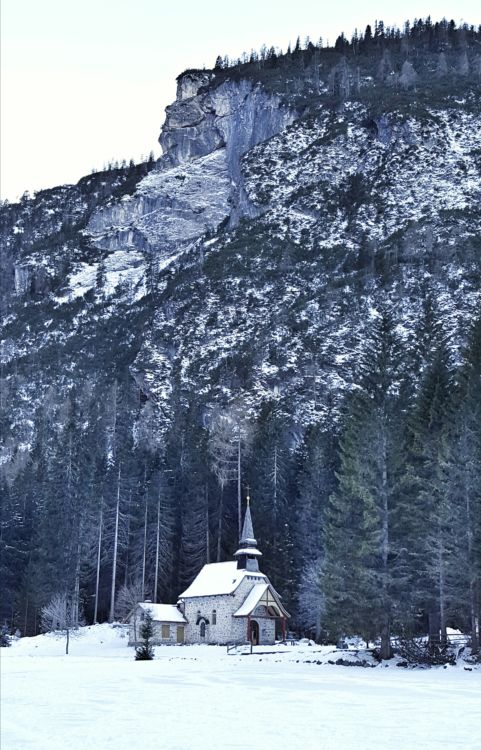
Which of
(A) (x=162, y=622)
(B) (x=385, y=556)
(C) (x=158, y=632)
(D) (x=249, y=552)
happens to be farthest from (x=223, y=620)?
(B) (x=385, y=556)

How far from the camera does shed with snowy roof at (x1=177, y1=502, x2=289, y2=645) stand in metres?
56.6

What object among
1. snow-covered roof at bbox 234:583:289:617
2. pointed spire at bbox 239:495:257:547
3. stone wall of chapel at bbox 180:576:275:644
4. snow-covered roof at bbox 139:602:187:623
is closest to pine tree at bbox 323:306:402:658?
snow-covered roof at bbox 234:583:289:617

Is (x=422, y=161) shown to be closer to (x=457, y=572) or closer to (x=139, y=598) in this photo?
(x=139, y=598)

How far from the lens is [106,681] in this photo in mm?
29031

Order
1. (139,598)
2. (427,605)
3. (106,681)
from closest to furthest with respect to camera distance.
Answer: (106,681) < (427,605) < (139,598)

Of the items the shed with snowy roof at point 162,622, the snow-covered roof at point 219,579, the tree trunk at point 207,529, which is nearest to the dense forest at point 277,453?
the tree trunk at point 207,529

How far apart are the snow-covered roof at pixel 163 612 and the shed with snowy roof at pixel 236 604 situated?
0.56 metres

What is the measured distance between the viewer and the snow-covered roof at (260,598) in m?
56.4

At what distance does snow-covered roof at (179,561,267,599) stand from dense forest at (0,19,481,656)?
12.5ft

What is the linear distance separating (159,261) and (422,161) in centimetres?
5245

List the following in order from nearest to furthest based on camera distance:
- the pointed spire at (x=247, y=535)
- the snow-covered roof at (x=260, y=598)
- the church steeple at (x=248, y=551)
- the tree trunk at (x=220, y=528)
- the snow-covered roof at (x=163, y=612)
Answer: the snow-covered roof at (x=260, y=598), the snow-covered roof at (x=163, y=612), the church steeple at (x=248, y=551), the pointed spire at (x=247, y=535), the tree trunk at (x=220, y=528)

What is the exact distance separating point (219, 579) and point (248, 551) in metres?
2.97

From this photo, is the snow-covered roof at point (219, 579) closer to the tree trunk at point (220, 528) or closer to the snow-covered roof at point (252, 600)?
the snow-covered roof at point (252, 600)

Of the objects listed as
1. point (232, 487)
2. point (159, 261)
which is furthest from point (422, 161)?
point (232, 487)
